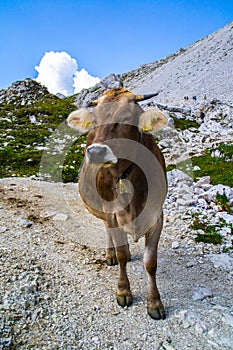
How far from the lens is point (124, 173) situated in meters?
4.37

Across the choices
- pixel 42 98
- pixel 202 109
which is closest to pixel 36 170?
pixel 202 109

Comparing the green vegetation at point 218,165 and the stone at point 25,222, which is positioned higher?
the green vegetation at point 218,165

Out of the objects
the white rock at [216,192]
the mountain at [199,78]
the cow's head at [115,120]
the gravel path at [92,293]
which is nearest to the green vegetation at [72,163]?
the gravel path at [92,293]

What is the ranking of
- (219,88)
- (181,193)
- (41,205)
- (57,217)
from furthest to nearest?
1. (219,88)
2. (181,193)
3. (41,205)
4. (57,217)

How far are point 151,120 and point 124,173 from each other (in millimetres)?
844

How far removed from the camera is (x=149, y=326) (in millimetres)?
4707

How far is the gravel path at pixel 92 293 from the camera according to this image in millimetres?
4359

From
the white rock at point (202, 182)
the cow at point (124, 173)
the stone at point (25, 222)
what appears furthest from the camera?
the white rock at point (202, 182)

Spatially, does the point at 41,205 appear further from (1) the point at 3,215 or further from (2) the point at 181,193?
(2) the point at 181,193

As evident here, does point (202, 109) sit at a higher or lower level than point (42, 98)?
lower

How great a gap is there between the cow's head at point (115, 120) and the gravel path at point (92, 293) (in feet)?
8.66

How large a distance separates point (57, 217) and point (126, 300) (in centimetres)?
410

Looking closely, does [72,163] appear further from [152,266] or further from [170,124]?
[152,266]

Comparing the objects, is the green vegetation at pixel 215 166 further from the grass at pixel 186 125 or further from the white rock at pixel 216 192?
the grass at pixel 186 125
